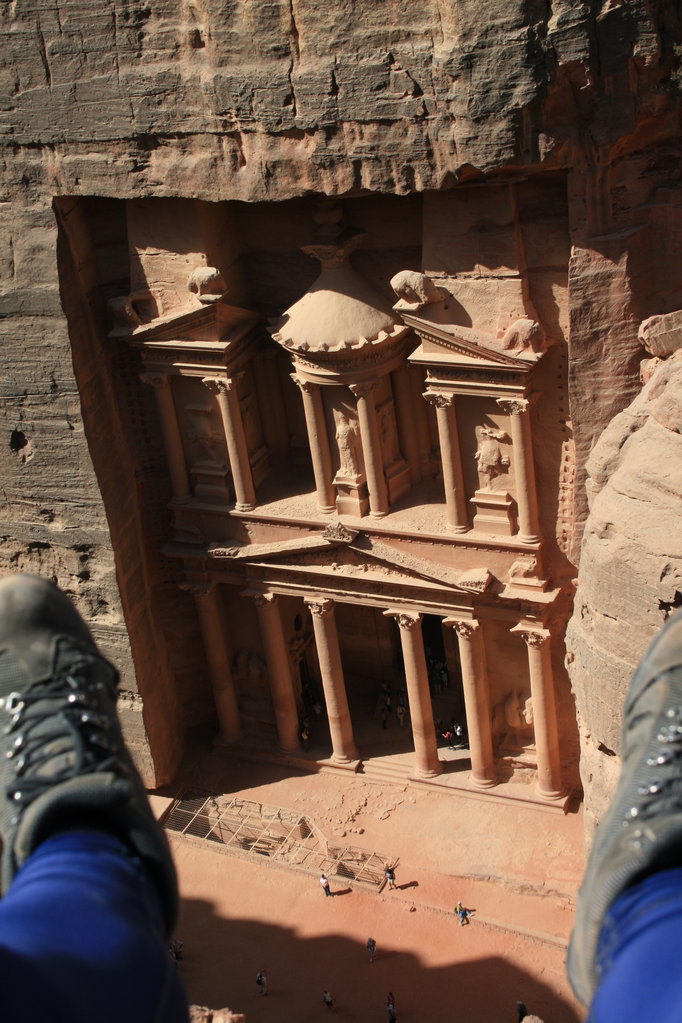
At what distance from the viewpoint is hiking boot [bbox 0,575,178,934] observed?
4938mm

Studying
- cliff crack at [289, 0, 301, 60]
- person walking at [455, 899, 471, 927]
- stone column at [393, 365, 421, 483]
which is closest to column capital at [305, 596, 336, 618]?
stone column at [393, 365, 421, 483]

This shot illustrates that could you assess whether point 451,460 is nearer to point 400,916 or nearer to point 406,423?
point 406,423

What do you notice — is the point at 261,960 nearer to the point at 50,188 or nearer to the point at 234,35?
the point at 50,188

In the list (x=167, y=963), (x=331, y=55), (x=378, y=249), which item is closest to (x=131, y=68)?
(x=331, y=55)

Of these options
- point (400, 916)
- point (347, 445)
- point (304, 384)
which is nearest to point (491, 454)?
point (347, 445)

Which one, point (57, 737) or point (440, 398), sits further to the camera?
point (440, 398)

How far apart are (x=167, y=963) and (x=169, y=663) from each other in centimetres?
1796

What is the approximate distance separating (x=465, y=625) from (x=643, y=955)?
1524 cm

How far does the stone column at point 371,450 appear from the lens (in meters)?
18.5

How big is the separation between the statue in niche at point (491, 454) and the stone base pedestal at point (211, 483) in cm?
424

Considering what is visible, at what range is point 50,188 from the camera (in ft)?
58.1

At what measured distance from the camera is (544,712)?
1953 cm

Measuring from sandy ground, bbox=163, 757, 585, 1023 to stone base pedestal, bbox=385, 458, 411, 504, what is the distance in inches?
194

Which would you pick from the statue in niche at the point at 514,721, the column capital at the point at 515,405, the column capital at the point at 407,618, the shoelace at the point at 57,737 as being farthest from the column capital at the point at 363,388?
the shoelace at the point at 57,737
